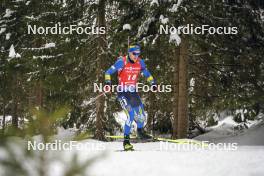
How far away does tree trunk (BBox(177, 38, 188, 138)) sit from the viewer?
1130 cm

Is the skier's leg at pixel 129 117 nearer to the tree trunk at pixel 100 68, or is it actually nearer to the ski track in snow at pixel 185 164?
the ski track in snow at pixel 185 164

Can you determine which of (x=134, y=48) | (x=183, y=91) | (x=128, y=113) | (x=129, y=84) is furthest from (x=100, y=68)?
(x=128, y=113)

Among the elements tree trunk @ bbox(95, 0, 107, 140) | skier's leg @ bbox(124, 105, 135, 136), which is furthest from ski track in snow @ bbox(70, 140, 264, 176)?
tree trunk @ bbox(95, 0, 107, 140)

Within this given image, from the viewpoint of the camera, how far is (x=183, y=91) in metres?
11.4

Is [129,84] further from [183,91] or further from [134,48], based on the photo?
[183,91]

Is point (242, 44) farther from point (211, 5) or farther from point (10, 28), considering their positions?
point (10, 28)

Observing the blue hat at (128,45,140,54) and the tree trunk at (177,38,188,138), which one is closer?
the blue hat at (128,45,140,54)

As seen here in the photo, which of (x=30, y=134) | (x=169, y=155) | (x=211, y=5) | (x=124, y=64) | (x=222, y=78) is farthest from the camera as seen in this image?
(x=222, y=78)

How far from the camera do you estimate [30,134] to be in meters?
2.45

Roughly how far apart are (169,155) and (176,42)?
379 centimetres

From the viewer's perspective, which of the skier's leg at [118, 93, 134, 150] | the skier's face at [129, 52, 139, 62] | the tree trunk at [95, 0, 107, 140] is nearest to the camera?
the skier's leg at [118, 93, 134, 150]

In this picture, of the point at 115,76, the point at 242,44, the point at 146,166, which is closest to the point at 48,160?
the point at 146,166

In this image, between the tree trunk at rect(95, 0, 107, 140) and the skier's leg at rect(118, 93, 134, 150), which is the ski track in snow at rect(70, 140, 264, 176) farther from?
Answer: the tree trunk at rect(95, 0, 107, 140)

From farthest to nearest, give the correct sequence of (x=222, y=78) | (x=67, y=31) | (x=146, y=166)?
1. (x=67, y=31)
2. (x=222, y=78)
3. (x=146, y=166)
